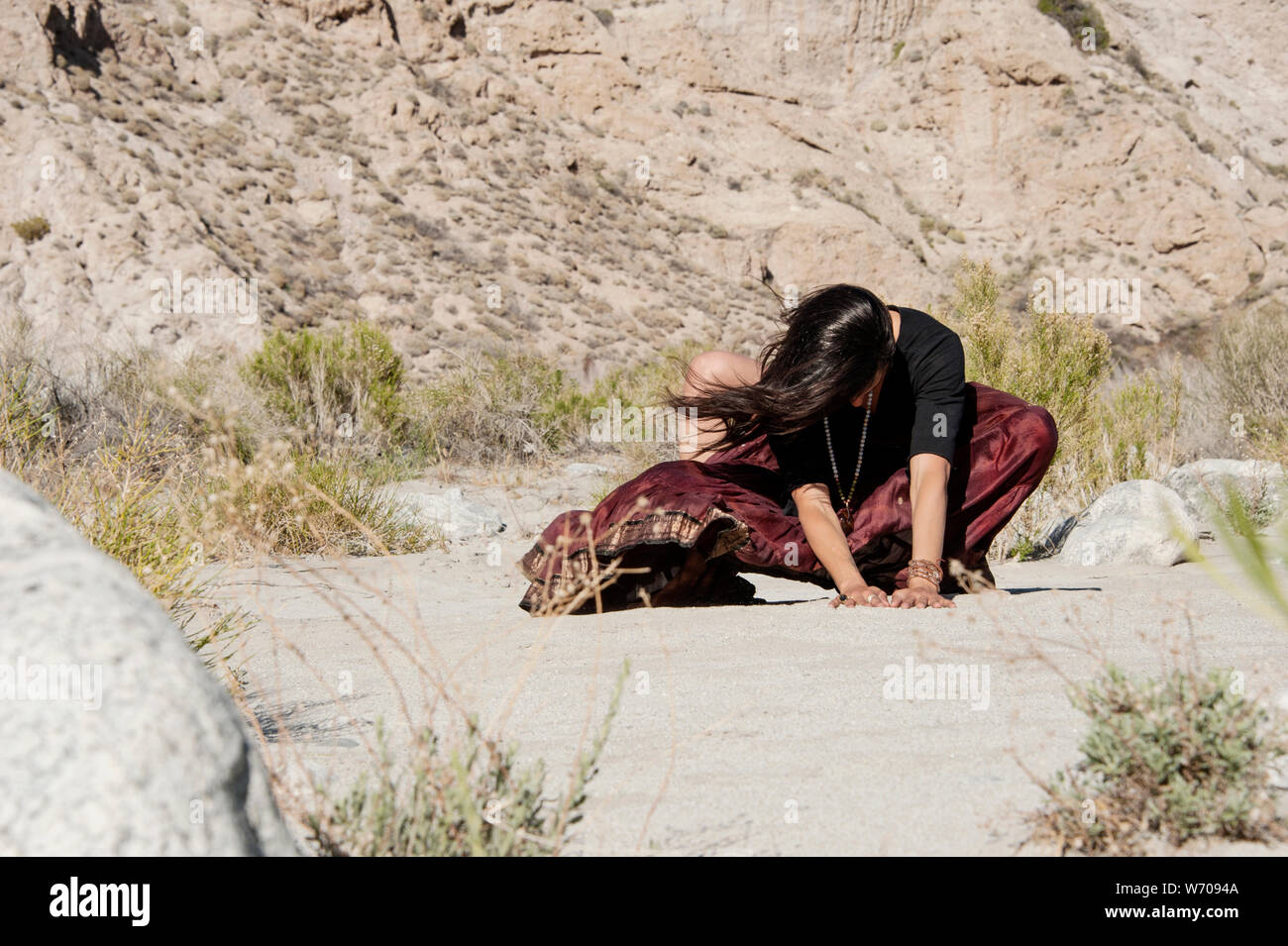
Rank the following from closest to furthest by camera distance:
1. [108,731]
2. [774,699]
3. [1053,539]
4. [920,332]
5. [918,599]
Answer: [108,731]
[774,699]
[918,599]
[920,332]
[1053,539]

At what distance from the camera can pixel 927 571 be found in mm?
3527

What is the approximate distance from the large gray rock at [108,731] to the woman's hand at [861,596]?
2.43 meters

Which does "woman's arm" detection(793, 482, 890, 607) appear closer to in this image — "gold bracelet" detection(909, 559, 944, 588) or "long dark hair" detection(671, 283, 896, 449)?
"gold bracelet" detection(909, 559, 944, 588)

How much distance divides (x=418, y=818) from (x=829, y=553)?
7.67ft

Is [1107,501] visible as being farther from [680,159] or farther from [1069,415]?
[680,159]

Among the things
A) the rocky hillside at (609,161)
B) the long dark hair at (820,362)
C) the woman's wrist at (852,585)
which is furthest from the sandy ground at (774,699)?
the rocky hillside at (609,161)

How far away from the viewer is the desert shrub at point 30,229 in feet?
56.9

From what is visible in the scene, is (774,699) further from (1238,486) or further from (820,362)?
(1238,486)

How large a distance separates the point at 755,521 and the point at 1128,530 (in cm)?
255

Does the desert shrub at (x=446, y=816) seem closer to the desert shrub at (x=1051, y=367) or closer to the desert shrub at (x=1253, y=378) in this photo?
the desert shrub at (x=1051, y=367)

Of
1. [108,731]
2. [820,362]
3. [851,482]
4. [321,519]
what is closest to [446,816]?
[108,731]

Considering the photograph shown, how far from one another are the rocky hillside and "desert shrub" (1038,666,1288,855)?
53.7ft

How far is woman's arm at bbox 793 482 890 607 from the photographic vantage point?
11.9 feet
